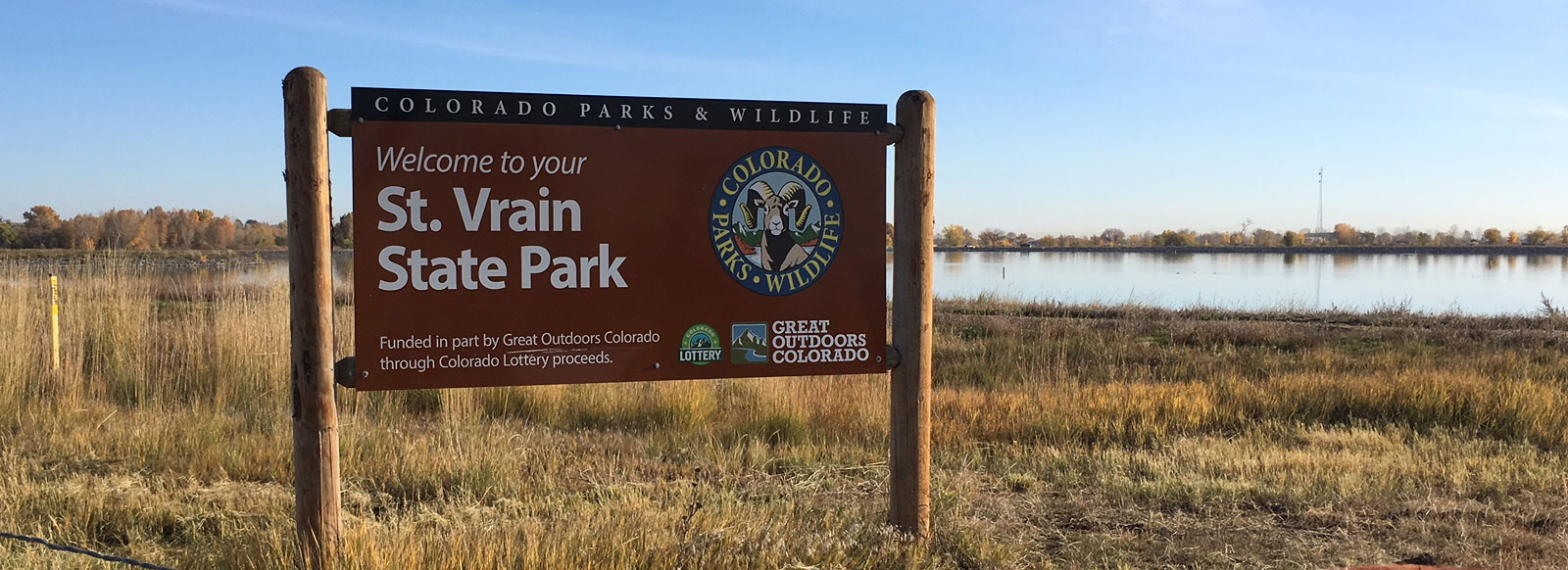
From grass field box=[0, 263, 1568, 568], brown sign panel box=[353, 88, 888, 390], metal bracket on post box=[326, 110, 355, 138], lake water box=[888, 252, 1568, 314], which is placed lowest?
lake water box=[888, 252, 1568, 314]

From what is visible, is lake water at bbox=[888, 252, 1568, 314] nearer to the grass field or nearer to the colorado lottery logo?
the grass field

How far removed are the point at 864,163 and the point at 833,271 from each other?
0.42m

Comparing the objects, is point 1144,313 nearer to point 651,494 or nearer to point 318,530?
point 651,494

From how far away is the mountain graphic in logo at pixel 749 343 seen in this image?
3.63m

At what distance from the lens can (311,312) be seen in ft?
10.2

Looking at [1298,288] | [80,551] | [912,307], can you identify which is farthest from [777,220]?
[1298,288]

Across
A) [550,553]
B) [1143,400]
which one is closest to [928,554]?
[550,553]

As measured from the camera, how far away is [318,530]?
10.6ft

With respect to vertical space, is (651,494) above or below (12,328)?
below

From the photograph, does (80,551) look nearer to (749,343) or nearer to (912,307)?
(749,343)

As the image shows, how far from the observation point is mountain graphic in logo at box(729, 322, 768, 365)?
3.63 meters

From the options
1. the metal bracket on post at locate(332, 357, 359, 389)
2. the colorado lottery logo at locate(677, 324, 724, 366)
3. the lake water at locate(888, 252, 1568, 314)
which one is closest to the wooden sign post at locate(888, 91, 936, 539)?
the colorado lottery logo at locate(677, 324, 724, 366)

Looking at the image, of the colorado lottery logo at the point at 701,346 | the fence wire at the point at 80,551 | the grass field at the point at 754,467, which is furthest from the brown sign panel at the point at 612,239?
the fence wire at the point at 80,551

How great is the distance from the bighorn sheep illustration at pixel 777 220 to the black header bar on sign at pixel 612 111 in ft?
0.77
